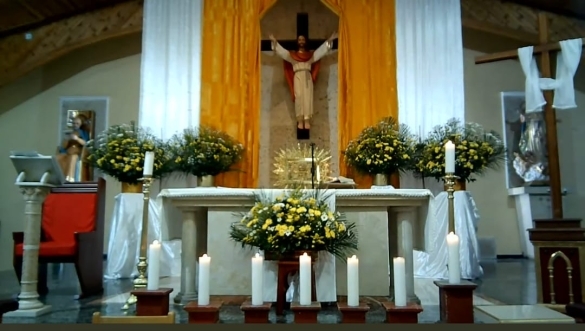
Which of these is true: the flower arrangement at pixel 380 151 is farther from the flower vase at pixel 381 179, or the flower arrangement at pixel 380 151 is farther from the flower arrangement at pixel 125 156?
the flower arrangement at pixel 125 156

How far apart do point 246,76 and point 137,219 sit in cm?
202

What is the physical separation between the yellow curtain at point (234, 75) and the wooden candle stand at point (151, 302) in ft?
11.0

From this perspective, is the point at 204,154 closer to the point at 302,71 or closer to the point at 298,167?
the point at 298,167

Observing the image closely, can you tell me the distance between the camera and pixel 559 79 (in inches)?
178

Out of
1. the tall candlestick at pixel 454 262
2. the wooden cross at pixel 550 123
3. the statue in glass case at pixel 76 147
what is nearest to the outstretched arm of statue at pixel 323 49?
the wooden cross at pixel 550 123

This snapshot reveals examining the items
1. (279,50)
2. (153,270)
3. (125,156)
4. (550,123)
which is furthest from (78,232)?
(550,123)

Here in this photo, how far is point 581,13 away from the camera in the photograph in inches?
260

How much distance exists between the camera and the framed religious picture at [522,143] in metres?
7.19

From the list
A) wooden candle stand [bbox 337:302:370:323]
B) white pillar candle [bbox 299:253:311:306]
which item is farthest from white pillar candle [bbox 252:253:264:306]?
wooden candle stand [bbox 337:302:370:323]

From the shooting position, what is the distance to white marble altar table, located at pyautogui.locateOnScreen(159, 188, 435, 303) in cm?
334

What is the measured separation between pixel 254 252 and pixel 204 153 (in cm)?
197

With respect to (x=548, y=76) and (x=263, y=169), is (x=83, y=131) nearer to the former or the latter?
(x=263, y=169)

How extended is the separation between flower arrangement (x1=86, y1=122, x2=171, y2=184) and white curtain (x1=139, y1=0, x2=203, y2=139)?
518 mm

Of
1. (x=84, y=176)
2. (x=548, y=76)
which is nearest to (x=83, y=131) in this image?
(x=84, y=176)
